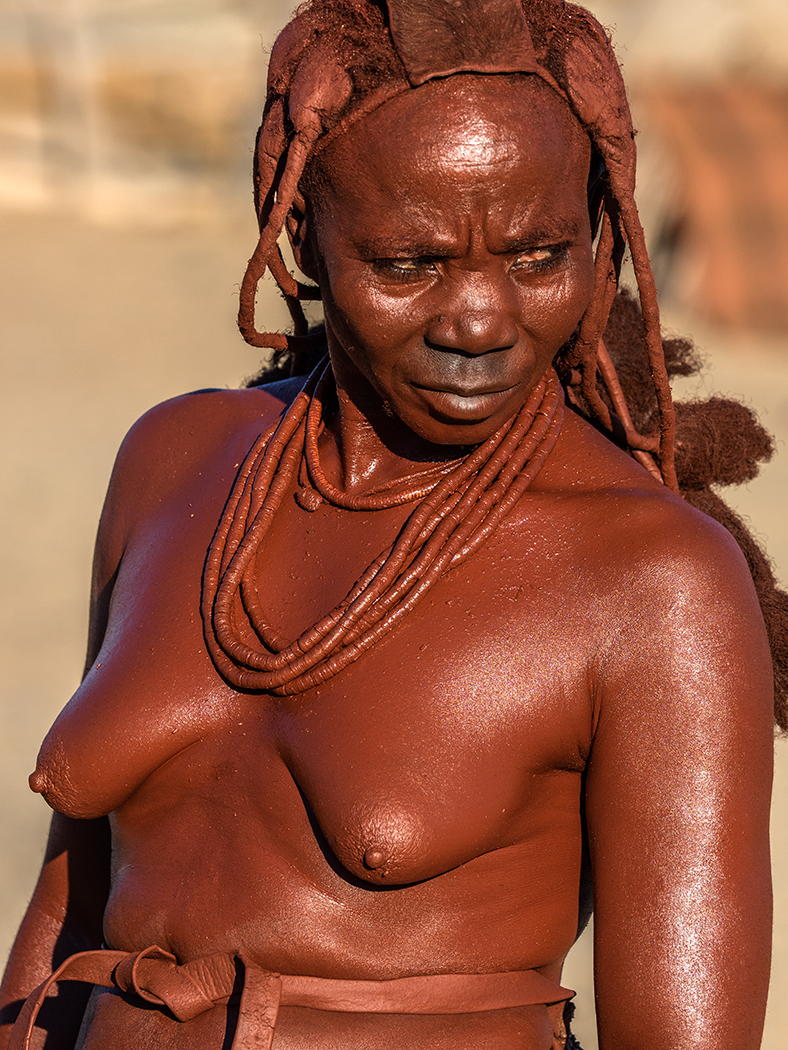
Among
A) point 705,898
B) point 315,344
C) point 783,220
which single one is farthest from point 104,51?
point 705,898

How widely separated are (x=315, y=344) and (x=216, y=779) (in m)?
0.83

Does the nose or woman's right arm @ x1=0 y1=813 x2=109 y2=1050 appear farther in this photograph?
woman's right arm @ x1=0 y1=813 x2=109 y2=1050

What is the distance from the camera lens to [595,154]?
6.70ft

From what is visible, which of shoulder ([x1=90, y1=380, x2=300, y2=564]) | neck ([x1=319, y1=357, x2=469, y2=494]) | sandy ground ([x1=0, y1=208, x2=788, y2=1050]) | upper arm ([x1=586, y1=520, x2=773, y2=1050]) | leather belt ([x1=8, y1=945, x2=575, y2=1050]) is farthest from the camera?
sandy ground ([x1=0, y1=208, x2=788, y2=1050])

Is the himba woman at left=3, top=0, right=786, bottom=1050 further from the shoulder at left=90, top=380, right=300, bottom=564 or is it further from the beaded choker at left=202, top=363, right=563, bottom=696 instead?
the shoulder at left=90, top=380, right=300, bottom=564

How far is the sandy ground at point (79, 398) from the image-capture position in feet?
23.2

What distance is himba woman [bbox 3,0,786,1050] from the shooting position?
1855mm

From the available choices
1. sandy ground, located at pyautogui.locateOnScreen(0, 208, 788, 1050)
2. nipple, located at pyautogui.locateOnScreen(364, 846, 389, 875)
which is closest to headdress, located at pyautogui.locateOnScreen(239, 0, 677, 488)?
nipple, located at pyautogui.locateOnScreen(364, 846, 389, 875)

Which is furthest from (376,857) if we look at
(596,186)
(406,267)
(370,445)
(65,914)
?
(596,186)

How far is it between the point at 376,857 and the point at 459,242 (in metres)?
0.82

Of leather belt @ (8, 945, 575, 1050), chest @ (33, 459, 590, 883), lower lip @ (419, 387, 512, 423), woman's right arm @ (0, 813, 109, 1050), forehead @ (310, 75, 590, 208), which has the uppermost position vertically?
forehead @ (310, 75, 590, 208)

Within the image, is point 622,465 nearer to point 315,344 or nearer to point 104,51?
point 315,344

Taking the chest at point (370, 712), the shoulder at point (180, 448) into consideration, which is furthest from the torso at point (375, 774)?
the shoulder at point (180, 448)

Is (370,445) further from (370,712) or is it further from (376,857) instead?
(376,857)
